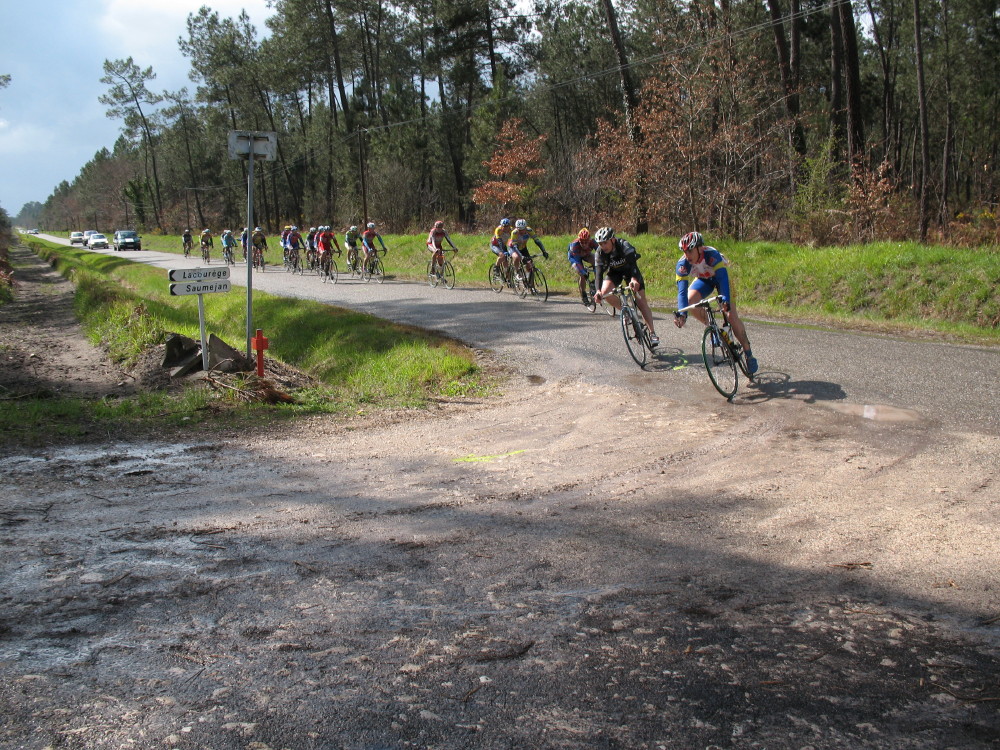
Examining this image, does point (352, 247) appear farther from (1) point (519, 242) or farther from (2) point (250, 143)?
(2) point (250, 143)

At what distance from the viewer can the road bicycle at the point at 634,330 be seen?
11120mm

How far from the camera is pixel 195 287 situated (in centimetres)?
1131

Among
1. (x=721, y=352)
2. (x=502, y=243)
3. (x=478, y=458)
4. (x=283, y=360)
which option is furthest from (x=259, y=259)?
(x=478, y=458)

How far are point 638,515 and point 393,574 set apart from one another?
1902 mm

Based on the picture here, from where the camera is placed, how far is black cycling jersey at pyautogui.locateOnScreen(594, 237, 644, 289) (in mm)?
11766

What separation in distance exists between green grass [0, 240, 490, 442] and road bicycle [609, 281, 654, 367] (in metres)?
2.18

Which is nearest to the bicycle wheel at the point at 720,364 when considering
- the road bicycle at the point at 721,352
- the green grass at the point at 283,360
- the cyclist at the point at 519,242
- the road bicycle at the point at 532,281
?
the road bicycle at the point at 721,352

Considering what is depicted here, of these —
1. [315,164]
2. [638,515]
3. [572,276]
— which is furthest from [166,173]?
[638,515]

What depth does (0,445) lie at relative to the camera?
7859mm

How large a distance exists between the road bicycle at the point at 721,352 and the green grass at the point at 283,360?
322 centimetres

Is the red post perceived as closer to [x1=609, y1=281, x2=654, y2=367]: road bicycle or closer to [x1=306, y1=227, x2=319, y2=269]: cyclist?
[x1=609, y1=281, x2=654, y2=367]: road bicycle

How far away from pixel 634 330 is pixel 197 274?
6388 millimetres

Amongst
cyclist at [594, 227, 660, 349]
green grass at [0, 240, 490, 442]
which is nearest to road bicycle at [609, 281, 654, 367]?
cyclist at [594, 227, 660, 349]

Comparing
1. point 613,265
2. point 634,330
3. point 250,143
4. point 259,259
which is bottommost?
point 634,330
